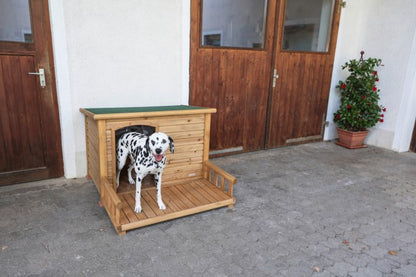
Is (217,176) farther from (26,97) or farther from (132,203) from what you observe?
(26,97)

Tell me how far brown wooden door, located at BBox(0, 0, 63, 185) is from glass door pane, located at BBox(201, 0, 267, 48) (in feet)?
6.12

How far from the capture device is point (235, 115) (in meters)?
4.22

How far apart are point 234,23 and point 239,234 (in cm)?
289

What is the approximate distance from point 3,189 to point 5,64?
48.6 inches

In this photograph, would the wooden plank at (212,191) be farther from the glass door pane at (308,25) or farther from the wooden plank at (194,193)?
the glass door pane at (308,25)

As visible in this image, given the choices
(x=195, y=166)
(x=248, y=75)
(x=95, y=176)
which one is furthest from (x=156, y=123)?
(x=248, y=75)

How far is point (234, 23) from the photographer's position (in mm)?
3947

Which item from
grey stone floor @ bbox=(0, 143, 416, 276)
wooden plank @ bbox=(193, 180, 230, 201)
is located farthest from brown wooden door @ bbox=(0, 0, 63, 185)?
wooden plank @ bbox=(193, 180, 230, 201)

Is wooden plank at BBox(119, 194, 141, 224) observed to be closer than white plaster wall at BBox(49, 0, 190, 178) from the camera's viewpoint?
Yes

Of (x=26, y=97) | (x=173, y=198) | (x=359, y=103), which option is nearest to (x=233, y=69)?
(x=173, y=198)

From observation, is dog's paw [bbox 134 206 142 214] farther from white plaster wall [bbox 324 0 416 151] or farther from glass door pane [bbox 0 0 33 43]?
white plaster wall [bbox 324 0 416 151]

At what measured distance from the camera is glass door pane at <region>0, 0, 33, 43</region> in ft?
8.72

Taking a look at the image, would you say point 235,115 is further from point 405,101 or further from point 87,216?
point 405,101

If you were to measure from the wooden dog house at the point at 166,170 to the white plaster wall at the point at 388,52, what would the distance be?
328cm
